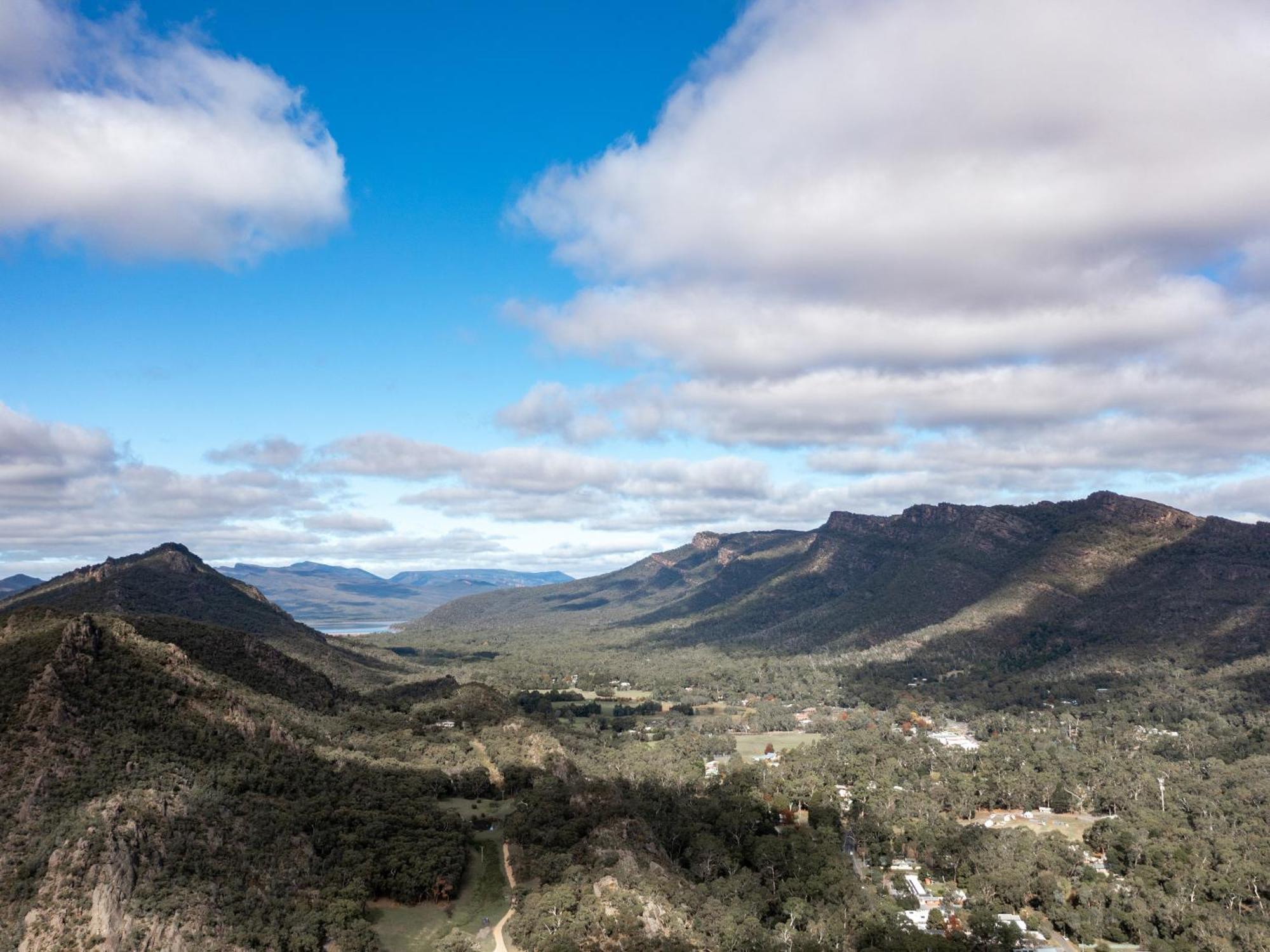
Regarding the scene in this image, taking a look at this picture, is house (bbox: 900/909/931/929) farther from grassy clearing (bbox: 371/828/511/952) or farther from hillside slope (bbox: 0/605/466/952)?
hillside slope (bbox: 0/605/466/952)

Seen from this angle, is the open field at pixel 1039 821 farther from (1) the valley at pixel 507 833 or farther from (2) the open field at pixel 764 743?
(2) the open field at pixel 764 743

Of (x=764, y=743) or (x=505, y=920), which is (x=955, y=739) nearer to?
(x=764, y=743)

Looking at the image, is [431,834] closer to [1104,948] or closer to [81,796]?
[81,796]

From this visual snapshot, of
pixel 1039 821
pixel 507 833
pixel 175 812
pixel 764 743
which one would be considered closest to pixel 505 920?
pixel 507 833

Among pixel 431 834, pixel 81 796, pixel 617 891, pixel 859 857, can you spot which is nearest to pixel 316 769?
pixel 431 834

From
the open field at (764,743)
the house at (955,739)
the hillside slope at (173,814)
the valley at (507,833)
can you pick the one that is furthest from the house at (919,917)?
the house at (955,739)
